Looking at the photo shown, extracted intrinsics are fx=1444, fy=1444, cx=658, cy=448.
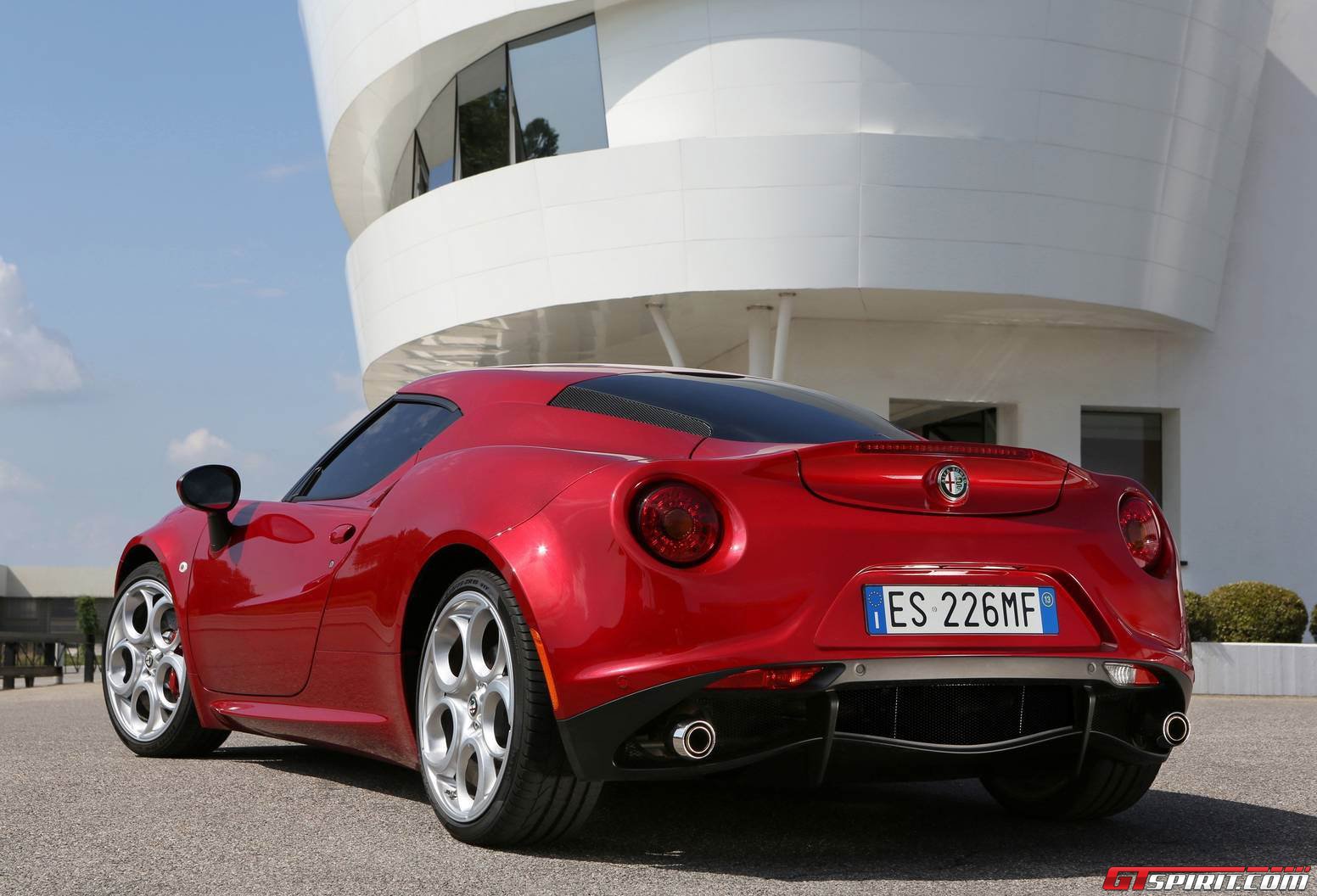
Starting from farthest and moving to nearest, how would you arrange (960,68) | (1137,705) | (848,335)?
(848,335)
(960,68)
(1137,705)

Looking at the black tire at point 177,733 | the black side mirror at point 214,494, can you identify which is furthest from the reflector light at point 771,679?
the black tire at point 177,733

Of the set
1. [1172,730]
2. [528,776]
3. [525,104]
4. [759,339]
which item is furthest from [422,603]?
[525,104]

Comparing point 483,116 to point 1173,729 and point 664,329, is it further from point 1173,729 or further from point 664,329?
point 1173,729

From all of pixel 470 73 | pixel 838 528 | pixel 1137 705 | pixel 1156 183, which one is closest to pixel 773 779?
pixel 838 528

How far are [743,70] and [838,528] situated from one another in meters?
13.9

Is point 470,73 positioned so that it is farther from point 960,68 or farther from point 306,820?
point 306,820

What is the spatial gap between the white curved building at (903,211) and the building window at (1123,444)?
1.5 inches

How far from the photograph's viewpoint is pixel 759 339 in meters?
17.9

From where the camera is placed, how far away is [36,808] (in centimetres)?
425

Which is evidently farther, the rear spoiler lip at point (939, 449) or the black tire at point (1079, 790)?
the black tire at point (1079, 790)

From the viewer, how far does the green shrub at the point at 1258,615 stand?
14.2 meters

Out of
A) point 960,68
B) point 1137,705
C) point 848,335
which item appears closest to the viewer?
point 1137,705

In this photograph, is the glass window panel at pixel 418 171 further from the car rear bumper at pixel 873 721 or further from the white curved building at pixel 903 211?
the car rear bumper at pixel 873 721

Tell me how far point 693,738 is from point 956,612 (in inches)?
26.8
